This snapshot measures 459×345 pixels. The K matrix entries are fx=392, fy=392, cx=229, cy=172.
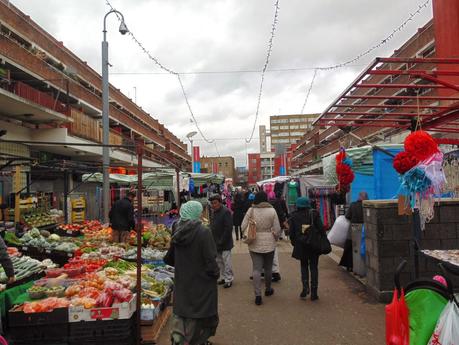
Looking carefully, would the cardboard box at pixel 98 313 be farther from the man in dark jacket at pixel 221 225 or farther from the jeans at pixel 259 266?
the man in dark jacket at pixel 221 225

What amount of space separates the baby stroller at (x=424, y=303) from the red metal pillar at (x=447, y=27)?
20.1 ft

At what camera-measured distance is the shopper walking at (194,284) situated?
4250 millimetres

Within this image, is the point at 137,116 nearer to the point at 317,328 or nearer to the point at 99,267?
the point at 99,267

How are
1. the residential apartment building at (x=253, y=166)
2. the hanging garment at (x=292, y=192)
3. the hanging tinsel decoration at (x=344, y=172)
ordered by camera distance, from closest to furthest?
the hanging tinsel decoration at (x=344, y=172), the hanging garment at (x=292, y=192), the residential apartment building at (x=253, y=166)

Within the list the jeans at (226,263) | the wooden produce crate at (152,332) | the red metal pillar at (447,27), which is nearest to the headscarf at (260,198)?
the jeans at (226,263)

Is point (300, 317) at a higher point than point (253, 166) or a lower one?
lower

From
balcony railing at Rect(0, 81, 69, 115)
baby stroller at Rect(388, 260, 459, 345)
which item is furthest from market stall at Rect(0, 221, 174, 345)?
balcony railing at Rect(0, 81, 69, 115)

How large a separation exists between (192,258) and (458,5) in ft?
26.1

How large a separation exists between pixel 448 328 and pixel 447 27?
7715 mm

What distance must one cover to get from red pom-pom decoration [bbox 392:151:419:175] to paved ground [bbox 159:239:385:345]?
216cm

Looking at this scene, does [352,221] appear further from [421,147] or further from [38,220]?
[38,220]

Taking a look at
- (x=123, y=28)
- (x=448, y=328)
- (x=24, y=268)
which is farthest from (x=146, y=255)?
(x=123, y=28)

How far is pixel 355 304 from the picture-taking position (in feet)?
20.9

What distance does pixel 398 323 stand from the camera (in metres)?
3.11
